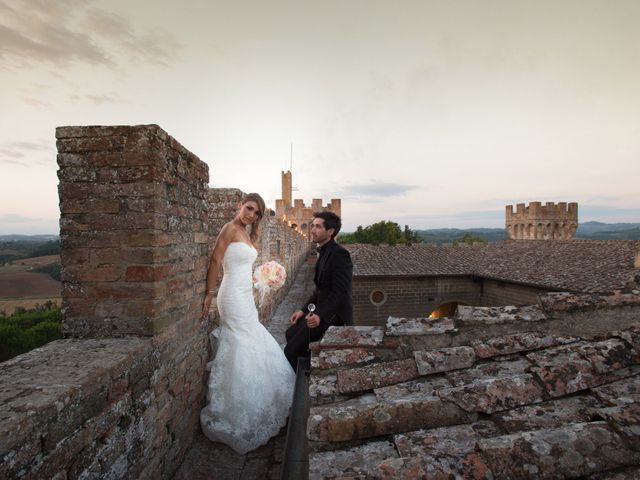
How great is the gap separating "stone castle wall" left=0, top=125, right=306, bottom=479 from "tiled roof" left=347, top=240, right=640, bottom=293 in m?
15.1

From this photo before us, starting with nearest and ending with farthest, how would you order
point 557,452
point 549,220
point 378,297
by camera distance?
point 557,452 → point 378,297 → point 549,220

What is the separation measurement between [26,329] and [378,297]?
588 inches

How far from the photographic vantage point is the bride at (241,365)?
108 inches

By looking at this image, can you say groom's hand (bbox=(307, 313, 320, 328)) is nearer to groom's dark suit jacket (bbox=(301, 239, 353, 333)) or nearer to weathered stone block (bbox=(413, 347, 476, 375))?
groom's dark suit jacket (bbox=(301, 239, 353, 333))

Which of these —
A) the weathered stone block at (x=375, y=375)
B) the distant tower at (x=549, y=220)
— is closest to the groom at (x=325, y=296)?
the weathered stone block at (x=375, y=375)

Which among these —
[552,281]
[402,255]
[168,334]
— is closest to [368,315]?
[402,255]

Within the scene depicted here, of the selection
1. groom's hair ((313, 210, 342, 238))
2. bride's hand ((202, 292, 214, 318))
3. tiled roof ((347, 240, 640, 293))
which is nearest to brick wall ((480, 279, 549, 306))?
tiled roof ((347, 240, 640, 293))

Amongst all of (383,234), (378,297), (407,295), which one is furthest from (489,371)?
(383,234)

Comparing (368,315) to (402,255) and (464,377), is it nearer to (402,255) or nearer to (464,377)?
(402,255)

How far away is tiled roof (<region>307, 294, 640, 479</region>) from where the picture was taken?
1215 millimetres

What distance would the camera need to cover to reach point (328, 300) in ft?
12.7

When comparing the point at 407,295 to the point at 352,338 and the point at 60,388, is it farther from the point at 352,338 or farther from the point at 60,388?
the point at 60,388

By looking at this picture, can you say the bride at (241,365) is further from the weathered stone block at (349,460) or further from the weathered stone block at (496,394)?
the weathered stone block at (496,394)

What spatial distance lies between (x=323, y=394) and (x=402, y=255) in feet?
66.6
